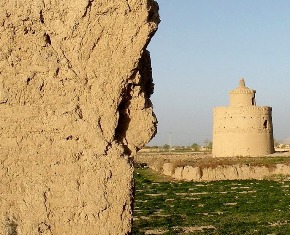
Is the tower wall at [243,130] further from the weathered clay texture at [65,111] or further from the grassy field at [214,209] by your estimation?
the weathered clay texture at [65,111]

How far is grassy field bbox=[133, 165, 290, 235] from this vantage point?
12.4m

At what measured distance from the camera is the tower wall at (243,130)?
38416 millimetres

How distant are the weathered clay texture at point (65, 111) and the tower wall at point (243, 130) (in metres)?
34.4

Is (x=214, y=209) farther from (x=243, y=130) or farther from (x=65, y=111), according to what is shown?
(x=243, y=130)

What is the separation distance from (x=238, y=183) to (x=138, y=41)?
20.2 m

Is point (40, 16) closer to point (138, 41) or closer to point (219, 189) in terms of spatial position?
point (138, 41)

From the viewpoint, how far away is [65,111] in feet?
15.7

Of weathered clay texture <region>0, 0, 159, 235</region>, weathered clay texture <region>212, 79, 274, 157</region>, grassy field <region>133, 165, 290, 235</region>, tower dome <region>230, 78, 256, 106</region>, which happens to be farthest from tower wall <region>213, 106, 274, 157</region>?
weathered clay texture <region>0, 0, 159, 235</region>

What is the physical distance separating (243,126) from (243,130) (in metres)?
0.30

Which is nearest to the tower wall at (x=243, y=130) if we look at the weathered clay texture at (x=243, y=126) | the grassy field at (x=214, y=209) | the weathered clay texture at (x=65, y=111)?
the weathered clay texture at (x=243, y=126)

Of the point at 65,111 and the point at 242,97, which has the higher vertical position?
the point at 242,97

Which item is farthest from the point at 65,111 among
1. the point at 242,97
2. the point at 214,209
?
the point at 242,97

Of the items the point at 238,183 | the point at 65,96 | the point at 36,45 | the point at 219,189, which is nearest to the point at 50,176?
the point at 65,96

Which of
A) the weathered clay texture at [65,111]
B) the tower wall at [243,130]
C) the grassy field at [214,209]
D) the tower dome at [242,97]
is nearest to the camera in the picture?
the weathered clay texture at [65,111]
